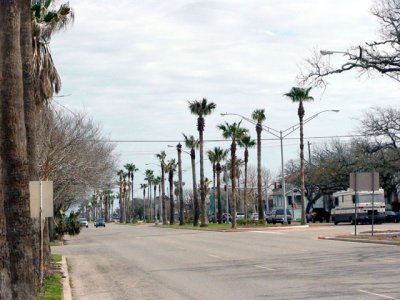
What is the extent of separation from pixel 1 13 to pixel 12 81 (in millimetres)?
1147

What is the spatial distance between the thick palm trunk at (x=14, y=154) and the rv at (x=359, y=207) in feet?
156

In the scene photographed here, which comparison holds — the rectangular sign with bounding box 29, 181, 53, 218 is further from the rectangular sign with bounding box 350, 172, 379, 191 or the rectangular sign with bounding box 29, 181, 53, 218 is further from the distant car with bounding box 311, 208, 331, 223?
the distant car with bounding box 311, 208, 331, 223

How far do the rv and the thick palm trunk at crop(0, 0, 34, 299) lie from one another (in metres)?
47.5

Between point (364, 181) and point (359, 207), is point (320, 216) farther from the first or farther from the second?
point (364, 181)

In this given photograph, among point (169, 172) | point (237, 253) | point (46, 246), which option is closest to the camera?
point (46, 246)

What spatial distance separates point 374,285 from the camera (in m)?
15.2

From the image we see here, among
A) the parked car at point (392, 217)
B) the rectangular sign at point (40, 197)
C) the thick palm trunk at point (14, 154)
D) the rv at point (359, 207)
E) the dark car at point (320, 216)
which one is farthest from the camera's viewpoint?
the dark car at point (320, 216)

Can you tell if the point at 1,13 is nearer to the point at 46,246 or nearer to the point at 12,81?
the point at 12,81

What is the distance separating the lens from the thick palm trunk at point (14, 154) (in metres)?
11.0

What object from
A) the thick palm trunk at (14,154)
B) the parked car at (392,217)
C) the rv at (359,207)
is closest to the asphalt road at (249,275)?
the thick palm trunk at (14,154)

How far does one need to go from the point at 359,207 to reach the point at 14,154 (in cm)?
5007

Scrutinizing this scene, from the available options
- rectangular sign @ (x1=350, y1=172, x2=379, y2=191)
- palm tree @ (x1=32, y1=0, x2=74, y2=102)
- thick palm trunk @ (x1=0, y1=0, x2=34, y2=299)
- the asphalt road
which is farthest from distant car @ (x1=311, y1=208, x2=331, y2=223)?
thick palm trunk @ (x1=0, y1=0, x2=34, y2=299)

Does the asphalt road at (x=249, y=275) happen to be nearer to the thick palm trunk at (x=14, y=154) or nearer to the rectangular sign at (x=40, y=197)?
the rectangular sign at (x=40, y=197)

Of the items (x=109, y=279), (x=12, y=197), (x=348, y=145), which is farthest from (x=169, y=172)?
(x=12, y=197)
